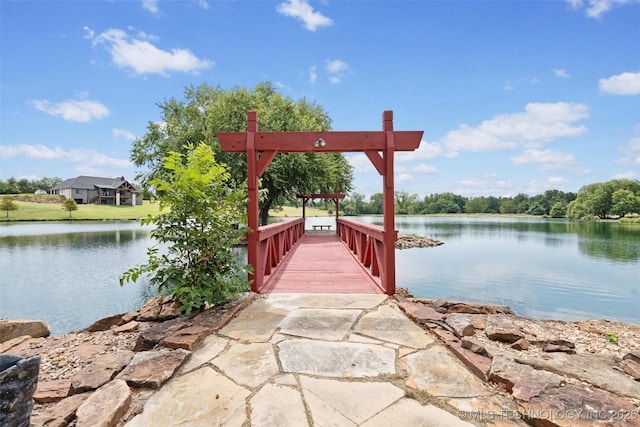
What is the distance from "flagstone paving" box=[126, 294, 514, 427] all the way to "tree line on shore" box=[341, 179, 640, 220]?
32.1 metres

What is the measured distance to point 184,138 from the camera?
600 inches

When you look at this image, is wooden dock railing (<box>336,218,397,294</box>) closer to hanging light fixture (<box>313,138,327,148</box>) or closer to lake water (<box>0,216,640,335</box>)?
hanging light fixture (<box>313,138,327,148</box>)

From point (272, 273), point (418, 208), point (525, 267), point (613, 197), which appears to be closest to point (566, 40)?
point (525, 267)

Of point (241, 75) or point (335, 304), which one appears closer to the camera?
point (335, 304)

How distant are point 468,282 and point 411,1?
8295 mm

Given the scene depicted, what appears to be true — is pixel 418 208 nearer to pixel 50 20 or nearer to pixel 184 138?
pixel 184 138

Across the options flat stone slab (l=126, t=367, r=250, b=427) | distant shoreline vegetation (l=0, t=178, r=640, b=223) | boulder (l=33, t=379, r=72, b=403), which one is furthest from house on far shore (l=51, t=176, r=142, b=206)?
flat stone slab (l=126, t=367, r=250, b=427)

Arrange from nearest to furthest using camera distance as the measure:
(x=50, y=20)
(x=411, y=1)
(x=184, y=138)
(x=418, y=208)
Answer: (x=50, y=20) → (x=411, y=1) → (x=184, y=138) → (x=418, y=208)

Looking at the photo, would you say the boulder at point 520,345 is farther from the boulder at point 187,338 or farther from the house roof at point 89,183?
the house roof at point 89,183

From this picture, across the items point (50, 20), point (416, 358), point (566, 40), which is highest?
point (566, 40)

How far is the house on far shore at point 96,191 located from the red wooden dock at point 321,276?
56.9m

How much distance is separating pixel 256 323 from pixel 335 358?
1.07m

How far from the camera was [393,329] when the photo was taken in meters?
2.98

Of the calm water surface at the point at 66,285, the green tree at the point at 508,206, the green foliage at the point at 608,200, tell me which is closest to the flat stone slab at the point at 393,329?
the calm water surface at the point at 66,285
